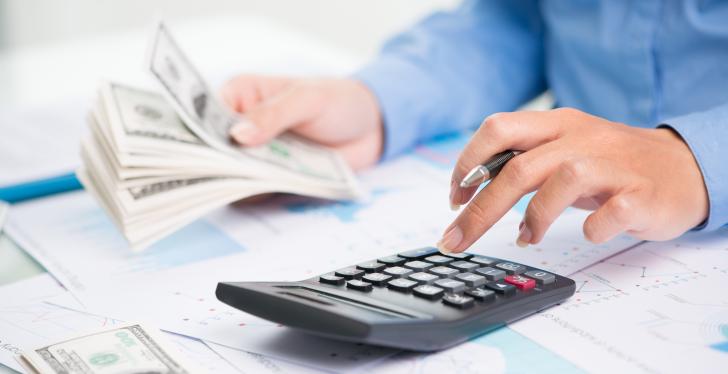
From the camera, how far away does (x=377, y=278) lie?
56 centimetres

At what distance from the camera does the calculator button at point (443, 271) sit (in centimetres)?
57

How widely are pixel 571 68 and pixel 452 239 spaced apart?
0.44 meters

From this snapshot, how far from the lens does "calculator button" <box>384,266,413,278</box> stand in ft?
1.87

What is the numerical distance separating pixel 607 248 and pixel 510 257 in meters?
0.08

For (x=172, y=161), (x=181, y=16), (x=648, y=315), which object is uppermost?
(x=181, y=16)

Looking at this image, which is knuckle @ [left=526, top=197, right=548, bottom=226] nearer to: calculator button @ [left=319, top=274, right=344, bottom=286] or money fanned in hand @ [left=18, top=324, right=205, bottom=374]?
calculator button @ [left=319, top=274, right=344, bottom=286]

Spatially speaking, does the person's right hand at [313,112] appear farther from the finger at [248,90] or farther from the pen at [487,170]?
the pen at [487,170]

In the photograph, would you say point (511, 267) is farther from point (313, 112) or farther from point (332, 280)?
point (313, 112)

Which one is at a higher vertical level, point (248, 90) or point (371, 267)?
point (248, 90)

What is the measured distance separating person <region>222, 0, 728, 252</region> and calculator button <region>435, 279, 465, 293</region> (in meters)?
0.06

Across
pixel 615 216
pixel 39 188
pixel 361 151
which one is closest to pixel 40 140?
pixel 39 188

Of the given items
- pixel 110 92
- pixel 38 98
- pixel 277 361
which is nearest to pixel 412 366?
pixel 277 361

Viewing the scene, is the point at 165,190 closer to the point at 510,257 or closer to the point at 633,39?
the point at 510,257

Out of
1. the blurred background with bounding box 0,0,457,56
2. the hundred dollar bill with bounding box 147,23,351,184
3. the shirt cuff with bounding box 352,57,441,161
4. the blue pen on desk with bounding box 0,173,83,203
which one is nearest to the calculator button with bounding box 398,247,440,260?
the hundred dollar bill with bounding box 147,23,351,184
